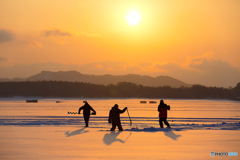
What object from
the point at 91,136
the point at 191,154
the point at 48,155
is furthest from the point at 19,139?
the point at 191,154

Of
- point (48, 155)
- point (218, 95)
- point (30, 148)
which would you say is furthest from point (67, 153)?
point (218, 95)

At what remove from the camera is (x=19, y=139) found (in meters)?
14.3

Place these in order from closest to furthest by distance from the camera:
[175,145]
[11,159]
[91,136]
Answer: [11,159] < [175,145] < [91,136]

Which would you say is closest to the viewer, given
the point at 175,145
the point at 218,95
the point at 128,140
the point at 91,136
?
the point at 175,145

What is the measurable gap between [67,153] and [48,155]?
64cm

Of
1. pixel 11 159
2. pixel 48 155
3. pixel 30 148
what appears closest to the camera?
pixel 11 159

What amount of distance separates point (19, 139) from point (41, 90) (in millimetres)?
190381

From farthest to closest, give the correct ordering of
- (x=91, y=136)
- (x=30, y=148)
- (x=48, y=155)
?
(x=91, y=136)
(x=30, y=148)
(x=48, y=155)

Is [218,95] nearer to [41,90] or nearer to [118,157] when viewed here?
[41,90]

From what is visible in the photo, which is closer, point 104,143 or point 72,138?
point 104,143

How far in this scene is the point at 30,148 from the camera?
1195cm

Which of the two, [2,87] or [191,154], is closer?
[191,154]

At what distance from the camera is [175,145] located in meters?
12.7

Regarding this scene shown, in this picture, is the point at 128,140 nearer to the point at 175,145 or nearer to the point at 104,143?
the point at 104,143
